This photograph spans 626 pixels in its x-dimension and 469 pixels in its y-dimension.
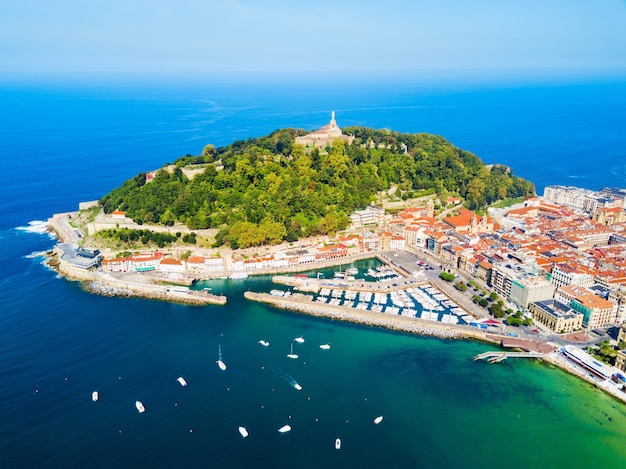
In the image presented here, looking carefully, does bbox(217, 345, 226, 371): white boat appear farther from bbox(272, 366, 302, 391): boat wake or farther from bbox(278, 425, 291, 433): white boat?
bbox(278, 425, 291, 433): white boat

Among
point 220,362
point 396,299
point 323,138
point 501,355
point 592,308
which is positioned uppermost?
point 323,138

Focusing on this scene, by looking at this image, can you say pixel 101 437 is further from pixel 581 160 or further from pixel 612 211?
pixel 581 160

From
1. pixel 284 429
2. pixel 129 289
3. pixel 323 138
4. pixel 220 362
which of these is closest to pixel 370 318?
pixel 220 362

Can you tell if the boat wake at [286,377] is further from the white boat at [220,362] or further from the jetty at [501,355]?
the jetty at [501,355]

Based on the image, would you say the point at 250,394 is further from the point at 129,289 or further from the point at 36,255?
the point at 36,255

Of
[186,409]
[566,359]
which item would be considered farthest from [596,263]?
[186,409]

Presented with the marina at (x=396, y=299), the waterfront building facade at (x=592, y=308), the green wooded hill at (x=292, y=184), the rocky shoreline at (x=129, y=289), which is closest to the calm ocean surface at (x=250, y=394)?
the rocky shoreline at (x=129, y=289)

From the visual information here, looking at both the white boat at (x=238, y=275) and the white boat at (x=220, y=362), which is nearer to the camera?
the white boat at (x=220, y=362)

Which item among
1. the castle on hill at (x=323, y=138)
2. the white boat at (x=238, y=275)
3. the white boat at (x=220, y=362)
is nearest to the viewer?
the white boat at (x=220, y=362)
